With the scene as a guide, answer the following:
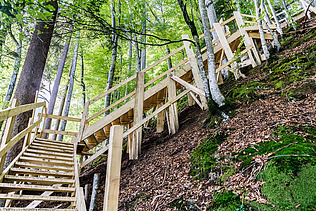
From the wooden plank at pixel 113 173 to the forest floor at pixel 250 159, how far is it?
4.84ft

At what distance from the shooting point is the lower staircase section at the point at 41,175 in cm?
261

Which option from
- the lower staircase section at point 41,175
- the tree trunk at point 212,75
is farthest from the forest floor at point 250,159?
the lower staircase section at point 41,175

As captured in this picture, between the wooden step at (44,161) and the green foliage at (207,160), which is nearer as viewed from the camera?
the green foliage at (207,160)

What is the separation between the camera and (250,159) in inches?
96.8

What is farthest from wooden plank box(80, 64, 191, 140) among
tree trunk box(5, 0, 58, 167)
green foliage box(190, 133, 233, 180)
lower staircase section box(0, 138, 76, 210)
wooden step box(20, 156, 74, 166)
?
green foliage box(190, 133, 233, 180)

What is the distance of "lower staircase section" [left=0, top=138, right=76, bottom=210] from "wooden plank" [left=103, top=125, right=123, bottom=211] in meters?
1.87

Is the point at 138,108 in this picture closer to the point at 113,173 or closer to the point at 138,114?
the point at 138,114

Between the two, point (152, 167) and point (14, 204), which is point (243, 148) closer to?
point (152, 167)

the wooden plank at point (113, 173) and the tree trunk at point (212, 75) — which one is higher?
the tree trunk at point (212, 75)

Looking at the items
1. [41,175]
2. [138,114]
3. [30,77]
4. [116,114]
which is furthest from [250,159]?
[30,77]

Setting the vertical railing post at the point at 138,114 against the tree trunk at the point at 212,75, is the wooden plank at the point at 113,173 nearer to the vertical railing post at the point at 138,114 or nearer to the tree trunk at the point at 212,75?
the tree trunk at the point at 212,75

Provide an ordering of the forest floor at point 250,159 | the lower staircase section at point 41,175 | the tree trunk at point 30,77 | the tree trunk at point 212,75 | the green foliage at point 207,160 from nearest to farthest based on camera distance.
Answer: the forest floor at point 250,159 → the lower staircase section at point 41,175 → the green foliage at point 207,160 → the tree trunk at point 212,75 → the tree trunk at point 30,77

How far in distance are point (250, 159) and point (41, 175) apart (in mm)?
3852

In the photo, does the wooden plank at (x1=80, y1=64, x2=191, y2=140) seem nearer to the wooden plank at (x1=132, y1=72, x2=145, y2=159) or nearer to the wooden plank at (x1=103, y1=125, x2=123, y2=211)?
the wooden plank at (x1=132, y1=72, x2=145, y2=159)
